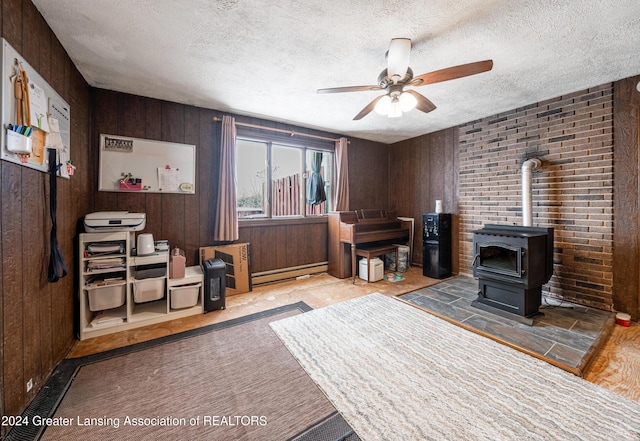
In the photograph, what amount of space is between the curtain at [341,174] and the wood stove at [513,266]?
7.00 ft

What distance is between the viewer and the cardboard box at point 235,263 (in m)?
3.28

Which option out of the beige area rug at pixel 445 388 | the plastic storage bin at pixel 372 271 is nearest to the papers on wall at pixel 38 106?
the beige area rug at pixel 445 388

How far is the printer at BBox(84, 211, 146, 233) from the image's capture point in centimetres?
221

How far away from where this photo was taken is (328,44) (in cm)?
199

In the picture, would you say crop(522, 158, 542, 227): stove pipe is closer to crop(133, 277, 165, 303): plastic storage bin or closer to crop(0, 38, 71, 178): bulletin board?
crop(133, 277, 165, 303): plastic storage bin

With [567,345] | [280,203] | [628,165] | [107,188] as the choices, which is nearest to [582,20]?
[628,165]

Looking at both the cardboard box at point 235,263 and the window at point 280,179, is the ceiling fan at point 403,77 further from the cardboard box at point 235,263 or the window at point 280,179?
the cardboard box at point 235,263

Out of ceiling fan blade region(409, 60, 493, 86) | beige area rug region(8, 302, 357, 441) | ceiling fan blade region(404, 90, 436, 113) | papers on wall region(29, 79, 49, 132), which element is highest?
ceiling fan blade region(409, 60, 493, 86)

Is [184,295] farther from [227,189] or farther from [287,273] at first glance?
[287,273]

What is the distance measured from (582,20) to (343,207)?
322cm

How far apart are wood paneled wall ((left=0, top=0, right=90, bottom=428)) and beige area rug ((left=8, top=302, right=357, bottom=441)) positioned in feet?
0.76

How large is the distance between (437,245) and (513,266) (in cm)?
133

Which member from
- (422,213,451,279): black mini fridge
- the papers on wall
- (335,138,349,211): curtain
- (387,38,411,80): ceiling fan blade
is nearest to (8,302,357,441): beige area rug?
the papers on wall

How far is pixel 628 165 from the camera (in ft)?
8.32
